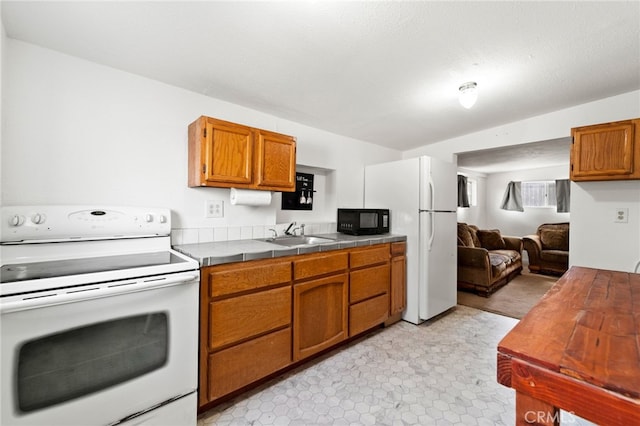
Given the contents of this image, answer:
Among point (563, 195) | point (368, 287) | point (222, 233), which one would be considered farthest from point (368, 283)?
point (563, 195)

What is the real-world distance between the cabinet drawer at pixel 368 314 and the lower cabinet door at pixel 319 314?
10 centimetres

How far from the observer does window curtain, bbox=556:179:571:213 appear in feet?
17.6

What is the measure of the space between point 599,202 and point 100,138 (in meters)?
3.87

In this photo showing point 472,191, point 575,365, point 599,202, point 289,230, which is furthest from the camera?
point 472,191

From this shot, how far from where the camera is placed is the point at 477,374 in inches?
75.9

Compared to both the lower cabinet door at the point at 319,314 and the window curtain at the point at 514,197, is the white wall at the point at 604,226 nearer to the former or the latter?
the lower cabinet door at the point at 319,314

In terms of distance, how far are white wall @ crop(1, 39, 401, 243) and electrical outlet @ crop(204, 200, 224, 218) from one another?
0.11ft

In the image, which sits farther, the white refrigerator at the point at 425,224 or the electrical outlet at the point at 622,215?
the white refrigerator at the point at 425,224

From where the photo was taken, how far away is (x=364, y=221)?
2779 mm

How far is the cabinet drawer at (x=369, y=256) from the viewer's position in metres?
2.29

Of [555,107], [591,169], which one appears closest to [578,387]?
[591,169]

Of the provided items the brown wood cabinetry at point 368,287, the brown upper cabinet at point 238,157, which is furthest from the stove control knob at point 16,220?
the brown wood cabinetry at point 368,287

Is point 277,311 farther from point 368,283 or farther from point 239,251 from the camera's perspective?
point 368,283

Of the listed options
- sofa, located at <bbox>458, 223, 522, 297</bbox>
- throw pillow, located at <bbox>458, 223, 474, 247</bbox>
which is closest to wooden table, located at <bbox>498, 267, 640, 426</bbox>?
sofa, located at <bbox>458, 223, 522, 297</bbox>
